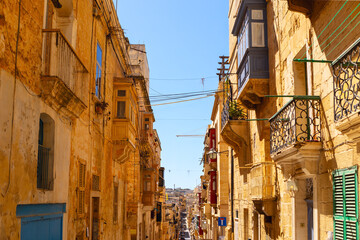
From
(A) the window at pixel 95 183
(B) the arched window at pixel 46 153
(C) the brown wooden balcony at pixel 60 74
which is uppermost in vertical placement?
(C) the brown wooden balcony at pixel 60 74

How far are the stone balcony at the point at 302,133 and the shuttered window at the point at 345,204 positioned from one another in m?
0.72

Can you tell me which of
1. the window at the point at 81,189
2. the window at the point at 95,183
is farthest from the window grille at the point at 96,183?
the window at the point at 81,189

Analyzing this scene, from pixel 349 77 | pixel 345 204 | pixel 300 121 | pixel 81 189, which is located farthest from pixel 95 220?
pixel 349 77

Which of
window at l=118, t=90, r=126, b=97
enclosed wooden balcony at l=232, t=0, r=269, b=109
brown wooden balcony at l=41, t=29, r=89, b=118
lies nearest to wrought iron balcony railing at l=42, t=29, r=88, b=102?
brown wooden balcony at l=41, t=29, r=89, b=118

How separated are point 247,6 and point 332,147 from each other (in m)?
5.59

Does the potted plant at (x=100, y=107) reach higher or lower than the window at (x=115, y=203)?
higher

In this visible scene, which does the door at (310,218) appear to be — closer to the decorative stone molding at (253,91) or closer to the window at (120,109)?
the decorative stone molding at (253,91)

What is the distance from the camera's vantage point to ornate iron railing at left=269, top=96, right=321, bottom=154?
7.41 metres

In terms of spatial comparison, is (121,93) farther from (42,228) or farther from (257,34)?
(42,228)

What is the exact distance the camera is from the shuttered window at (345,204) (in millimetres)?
5953

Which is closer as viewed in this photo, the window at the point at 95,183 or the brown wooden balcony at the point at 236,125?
the window at the point at 95,183

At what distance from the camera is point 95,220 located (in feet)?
42.6

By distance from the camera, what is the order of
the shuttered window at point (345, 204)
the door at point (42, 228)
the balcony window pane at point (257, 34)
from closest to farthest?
the shuttered window at point (345, 204) → the door at point (42, 228) → the balcony window pane at point (257, 34)

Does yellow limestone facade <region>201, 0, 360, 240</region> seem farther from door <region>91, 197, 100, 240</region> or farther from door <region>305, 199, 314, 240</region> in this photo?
door <region>91, 197, 100, 240</region>
